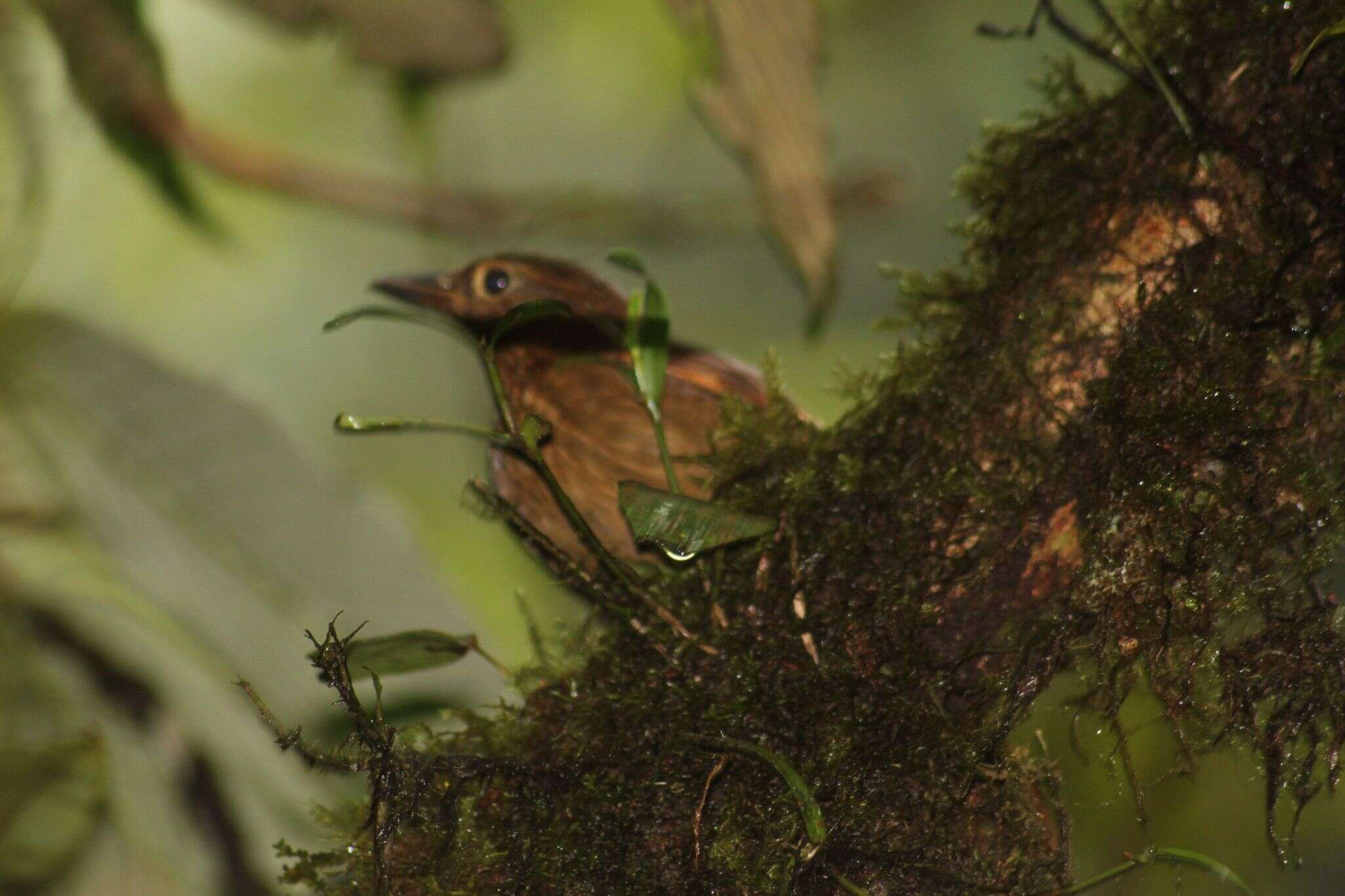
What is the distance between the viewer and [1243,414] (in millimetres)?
1001

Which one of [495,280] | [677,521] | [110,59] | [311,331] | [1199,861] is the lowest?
[1199,861]

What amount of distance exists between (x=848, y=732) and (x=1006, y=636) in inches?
6.6

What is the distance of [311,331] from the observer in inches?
153

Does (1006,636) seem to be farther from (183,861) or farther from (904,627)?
(183,861)

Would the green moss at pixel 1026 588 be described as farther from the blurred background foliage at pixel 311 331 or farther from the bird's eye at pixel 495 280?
the bird's eye at pixel 495 280

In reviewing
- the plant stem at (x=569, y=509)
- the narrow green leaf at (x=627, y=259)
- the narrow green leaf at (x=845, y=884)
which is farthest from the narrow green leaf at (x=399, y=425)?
the narrow green leaf at (x=845, y=884)

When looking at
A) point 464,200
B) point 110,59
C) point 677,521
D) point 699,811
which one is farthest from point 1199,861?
point 464,200

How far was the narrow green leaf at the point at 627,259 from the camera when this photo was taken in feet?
3.73

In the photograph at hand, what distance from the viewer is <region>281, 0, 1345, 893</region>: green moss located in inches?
39.0

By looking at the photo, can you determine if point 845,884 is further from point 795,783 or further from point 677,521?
point 677,521

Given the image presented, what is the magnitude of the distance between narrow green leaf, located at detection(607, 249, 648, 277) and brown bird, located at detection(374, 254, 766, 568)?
24.1 inches

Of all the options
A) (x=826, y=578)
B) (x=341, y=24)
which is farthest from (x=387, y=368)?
(x=826, y=578)

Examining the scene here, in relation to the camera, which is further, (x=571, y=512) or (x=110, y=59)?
(x=110, y=59)

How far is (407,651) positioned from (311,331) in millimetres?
2952
